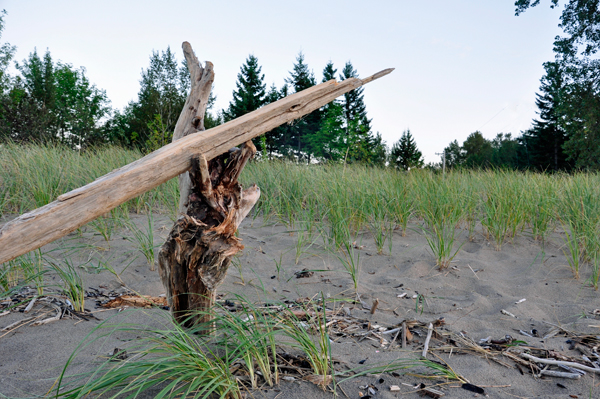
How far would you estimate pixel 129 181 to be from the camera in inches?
59.4

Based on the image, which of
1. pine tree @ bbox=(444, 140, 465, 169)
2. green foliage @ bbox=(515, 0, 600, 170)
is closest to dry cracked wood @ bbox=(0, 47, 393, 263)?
green foliage @ bbox=(515, 0, 600, 170)

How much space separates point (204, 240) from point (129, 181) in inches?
20.1

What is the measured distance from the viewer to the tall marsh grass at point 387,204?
4.00 meters

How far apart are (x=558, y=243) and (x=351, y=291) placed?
9.47 feet

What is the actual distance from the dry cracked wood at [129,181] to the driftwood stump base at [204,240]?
130 millimetres

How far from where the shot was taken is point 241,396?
1.48 m

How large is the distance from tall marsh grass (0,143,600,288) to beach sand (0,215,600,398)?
0.58 feet

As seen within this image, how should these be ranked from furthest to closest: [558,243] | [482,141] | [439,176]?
1. [482,141]
2. [439,176]
3. [558,243]

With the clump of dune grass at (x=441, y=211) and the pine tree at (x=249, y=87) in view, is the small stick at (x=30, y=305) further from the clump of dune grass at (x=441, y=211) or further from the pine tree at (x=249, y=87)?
the pine tree at (x=249, y=87)

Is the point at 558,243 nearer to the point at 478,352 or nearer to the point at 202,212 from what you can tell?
the point at 478,352

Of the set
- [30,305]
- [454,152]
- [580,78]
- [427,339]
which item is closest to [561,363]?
[427,339]

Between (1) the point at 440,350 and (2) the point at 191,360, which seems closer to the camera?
(2) the point at 191,360

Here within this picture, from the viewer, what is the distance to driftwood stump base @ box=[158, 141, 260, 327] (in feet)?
6.17

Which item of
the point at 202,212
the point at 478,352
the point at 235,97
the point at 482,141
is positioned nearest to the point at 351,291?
the point at 478,352
